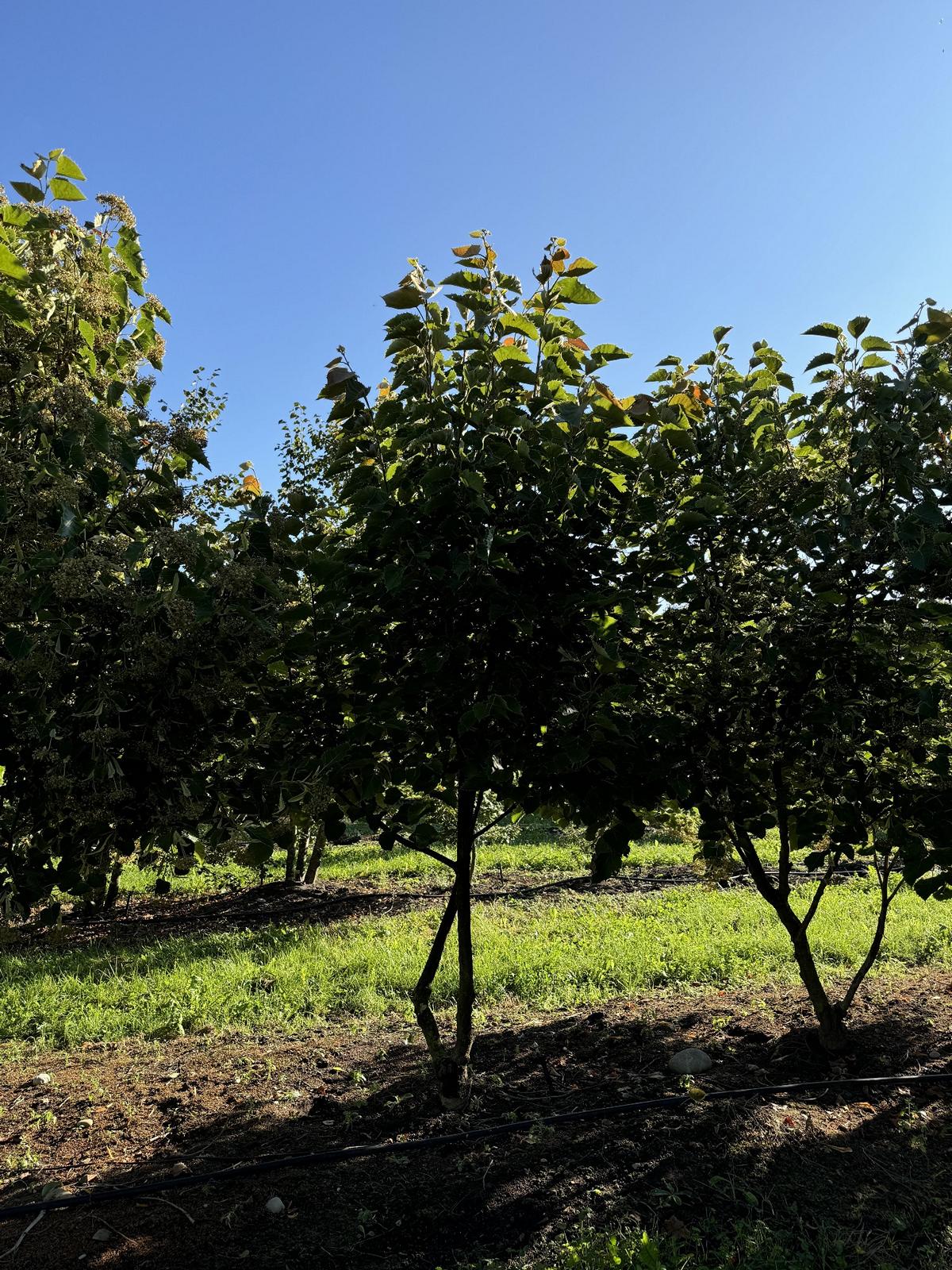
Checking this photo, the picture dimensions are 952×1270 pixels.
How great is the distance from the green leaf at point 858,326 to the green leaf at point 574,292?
0.89 metres

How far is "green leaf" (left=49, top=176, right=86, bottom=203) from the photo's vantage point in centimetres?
212

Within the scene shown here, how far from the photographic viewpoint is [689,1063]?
3502mm

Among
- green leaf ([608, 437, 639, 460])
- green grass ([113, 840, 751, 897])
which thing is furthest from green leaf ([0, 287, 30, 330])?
green grass ([113, 840, 751, 897])

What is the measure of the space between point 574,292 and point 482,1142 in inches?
112

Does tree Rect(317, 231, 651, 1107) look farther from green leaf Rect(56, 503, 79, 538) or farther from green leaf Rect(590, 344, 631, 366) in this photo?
green leaf Rect(56, 503, 79, 538)

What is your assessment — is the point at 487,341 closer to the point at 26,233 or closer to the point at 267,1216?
the point at 26,233

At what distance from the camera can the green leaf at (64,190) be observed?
2.12 m

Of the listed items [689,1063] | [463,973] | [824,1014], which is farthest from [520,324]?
[824,1014]

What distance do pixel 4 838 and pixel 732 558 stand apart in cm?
245

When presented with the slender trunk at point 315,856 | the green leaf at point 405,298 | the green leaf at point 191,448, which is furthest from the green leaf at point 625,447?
the slender trunk at point 315,856

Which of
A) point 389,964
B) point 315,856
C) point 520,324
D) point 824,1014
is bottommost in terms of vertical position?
point 389,964

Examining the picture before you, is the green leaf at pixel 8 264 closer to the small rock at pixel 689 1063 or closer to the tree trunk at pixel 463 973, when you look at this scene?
the tree trunk at pixel 463 973

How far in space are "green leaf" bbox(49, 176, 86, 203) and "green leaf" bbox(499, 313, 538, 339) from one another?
3.73 feet

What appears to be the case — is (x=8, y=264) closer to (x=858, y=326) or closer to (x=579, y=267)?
(x=579, y=267)
